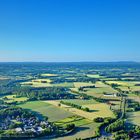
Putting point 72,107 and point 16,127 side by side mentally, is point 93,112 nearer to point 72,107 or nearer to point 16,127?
point 72,107

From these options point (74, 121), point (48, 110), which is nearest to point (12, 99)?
point (48, 110)

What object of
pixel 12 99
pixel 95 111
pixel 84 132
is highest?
pixel 12 99

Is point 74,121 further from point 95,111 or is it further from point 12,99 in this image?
point 12,99

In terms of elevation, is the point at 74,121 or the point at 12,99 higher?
the point at 12,99

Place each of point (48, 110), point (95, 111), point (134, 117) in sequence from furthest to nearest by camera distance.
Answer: point (48, 110) → point (95, 111) → point (134, 117)

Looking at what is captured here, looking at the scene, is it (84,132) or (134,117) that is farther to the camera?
(134,117)

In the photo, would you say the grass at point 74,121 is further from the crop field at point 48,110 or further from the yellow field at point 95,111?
the yellow field at point 95,111

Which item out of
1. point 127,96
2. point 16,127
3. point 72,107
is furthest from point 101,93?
point 16,127

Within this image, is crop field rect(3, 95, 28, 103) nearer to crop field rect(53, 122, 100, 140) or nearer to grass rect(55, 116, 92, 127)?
grass rect(55, 116, 92, 127)

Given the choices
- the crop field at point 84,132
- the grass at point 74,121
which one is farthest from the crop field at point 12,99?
the crop field at point 84,132
